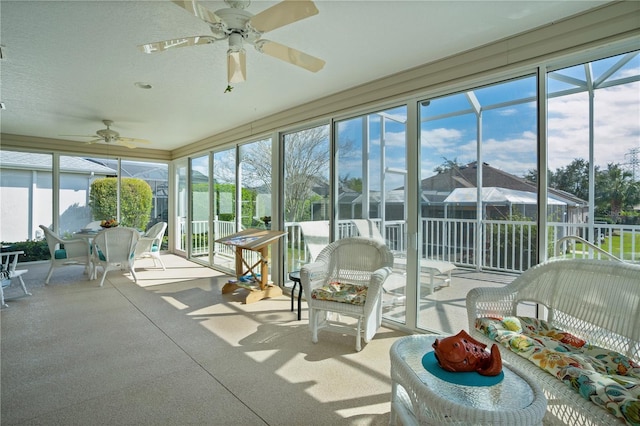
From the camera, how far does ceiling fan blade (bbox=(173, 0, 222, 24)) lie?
175cm

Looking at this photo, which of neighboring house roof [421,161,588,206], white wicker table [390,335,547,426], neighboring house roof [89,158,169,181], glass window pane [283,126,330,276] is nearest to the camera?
white wicker table [390,335,547,426]

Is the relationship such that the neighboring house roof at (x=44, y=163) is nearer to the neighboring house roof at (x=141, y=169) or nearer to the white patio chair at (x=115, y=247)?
the neighboring house roof at (x=141, y=169)

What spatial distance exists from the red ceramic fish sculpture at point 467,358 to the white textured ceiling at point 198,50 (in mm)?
2214

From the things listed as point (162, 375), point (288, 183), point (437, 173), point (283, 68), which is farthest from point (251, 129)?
point (162, 375)

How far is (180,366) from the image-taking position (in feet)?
8.87

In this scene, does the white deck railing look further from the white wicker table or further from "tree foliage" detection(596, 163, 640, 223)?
the white wicker table

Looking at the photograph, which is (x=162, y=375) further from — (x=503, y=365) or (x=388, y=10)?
(x=388, y=10)

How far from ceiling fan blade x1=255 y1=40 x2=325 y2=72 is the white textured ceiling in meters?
0.30

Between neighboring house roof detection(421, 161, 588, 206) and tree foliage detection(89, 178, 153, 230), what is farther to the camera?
tree foliage detection(89, 178, 153, 230)

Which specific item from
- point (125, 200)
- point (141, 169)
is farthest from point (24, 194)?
point (141, 169)

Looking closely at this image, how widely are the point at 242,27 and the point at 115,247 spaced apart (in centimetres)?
464

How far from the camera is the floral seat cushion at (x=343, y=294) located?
10.00 feet

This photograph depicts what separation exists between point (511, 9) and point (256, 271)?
4.75 m

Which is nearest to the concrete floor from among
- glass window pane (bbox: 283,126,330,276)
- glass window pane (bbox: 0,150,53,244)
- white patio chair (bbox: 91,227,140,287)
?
glass window pane (bbox: 283,126,330,276)
